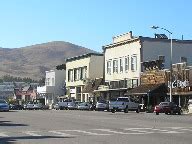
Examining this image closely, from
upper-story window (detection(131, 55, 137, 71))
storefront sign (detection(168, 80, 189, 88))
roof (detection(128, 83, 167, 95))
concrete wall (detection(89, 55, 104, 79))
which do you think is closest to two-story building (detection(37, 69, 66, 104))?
concrete wall (detection(89, 55, 104, 79))

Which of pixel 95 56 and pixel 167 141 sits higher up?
pixel 95 56

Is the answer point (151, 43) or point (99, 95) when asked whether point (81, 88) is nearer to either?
point (99, 95)

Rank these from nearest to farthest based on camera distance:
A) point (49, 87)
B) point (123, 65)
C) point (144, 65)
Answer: point (144, 65) < point (123, 65) < point (49, 87)

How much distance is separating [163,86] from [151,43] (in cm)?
898

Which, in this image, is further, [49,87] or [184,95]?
[49,87]

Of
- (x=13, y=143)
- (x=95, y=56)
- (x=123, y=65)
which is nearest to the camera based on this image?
(x=13, y=143)

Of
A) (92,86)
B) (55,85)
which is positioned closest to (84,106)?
(92,86)

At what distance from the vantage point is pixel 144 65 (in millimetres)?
66938

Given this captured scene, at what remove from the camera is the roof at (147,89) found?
203ft

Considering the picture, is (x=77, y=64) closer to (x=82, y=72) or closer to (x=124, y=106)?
(x=82, y=72)

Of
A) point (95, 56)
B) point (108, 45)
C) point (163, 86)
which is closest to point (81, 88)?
point (95, 56)

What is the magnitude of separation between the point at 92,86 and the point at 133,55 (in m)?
16.0

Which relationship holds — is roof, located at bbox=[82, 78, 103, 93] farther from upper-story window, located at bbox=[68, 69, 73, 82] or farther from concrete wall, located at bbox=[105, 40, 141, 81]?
upper-story window, located at bbox=[68, 69, 73, 82]

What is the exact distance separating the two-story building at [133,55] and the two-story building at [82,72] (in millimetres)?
8421
